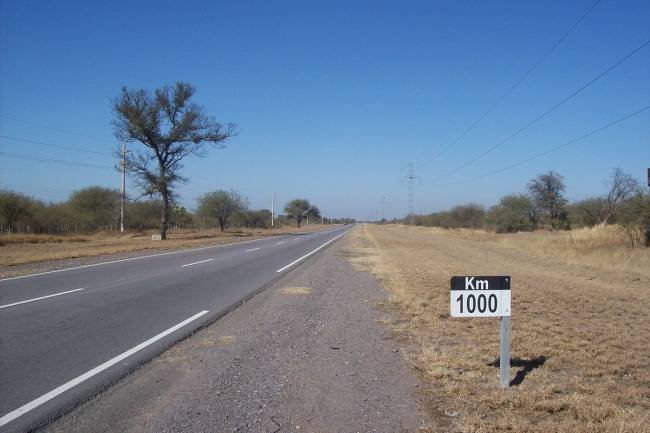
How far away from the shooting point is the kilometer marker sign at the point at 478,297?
5609mm

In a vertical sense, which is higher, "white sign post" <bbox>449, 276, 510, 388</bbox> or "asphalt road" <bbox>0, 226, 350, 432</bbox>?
"white sign post" <bbox>449, 276, 510, 388</bbox>

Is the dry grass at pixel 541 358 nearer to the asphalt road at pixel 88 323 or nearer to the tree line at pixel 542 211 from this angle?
the asphalt road at pixel 88 323

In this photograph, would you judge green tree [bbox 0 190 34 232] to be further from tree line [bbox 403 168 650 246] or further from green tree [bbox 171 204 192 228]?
tree line [bbox 403 168 650 246]

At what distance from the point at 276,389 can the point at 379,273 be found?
12076 millimetres

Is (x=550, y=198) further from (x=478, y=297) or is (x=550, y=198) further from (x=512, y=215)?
(x=478, y=297)

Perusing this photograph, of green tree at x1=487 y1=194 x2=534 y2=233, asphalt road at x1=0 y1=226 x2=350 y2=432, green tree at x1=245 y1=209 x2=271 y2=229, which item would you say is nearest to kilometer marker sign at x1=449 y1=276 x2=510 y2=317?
asphalt road at x1=0 y1=226 x2=350 y2=432

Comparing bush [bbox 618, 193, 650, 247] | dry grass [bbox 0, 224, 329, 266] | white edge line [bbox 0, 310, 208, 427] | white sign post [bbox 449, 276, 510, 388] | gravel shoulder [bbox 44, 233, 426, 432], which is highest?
bush [bbox 618, 193, 650, 247]

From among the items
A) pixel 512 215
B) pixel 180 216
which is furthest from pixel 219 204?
pixel 512 215

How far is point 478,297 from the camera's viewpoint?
5652 millimetres

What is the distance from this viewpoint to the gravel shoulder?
4.44 meters

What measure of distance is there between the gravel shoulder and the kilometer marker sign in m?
0.96

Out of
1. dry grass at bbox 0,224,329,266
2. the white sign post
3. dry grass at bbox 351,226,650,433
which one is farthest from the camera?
dry grass at bbox 0,224,329,266

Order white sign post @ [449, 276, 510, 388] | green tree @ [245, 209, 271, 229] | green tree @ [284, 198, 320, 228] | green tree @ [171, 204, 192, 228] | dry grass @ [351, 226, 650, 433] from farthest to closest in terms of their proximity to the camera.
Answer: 1. green tree @ [284, 198, 320, 228]
2. green tree @ [245, 209, 271, 229]
3. green tree @ [171, 204, 192, 228]
4. white sign post @ [449, 276, 510, 388]
5. dry grass @ [351, 226, 650, 433]

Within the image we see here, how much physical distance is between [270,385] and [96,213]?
66.5 meters
